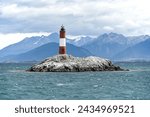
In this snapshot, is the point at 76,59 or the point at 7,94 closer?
the point at 7,94

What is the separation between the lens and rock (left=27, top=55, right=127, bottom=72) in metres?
81.8

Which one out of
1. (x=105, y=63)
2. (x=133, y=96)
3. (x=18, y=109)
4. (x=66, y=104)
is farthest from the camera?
(x=105, y=63)

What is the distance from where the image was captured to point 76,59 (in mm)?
83250

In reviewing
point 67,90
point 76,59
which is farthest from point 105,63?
point 67,90

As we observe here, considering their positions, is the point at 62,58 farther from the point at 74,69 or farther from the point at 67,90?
the point at 67,90

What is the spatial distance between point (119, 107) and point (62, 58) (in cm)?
5754

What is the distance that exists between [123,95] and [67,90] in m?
6.91

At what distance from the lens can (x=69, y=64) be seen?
270 ft

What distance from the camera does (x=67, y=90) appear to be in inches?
1898

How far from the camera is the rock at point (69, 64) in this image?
3219 inches

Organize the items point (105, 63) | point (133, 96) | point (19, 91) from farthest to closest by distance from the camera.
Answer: point (105, 63) < point (19, 91) < point (133, 96)

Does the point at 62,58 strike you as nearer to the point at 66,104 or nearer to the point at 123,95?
the point at 123,95

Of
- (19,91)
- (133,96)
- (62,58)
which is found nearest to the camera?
(133,96)

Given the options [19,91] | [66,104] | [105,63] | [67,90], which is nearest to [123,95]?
[67,90]
